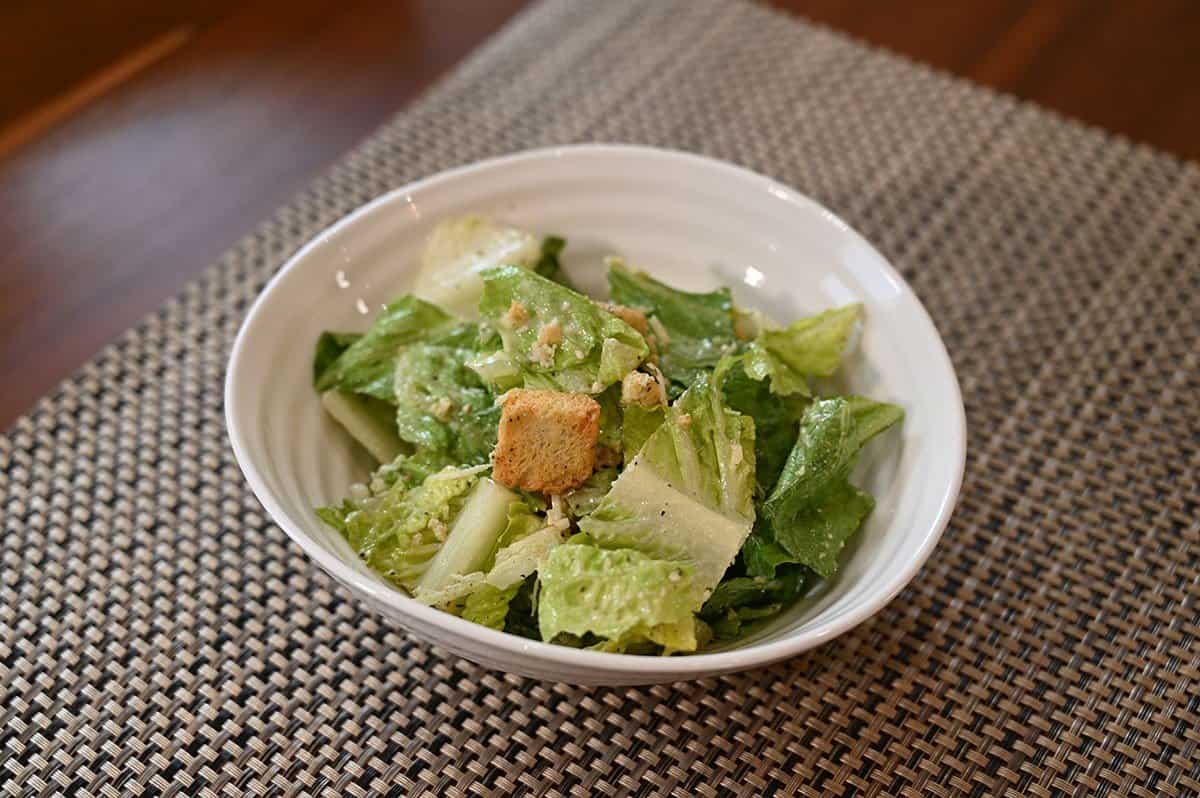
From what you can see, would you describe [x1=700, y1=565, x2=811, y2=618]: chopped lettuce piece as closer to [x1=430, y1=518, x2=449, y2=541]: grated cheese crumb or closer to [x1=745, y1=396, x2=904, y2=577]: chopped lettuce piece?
[x1=745, y1=396, x2=904, y2=577]: chopped lettuce piece

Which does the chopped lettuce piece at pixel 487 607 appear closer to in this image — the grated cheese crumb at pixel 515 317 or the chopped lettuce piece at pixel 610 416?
the chopped lettuce piece at pixel 610 416

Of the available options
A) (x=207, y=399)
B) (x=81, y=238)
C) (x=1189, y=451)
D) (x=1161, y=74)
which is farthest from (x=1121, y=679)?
(x=81, y=238)

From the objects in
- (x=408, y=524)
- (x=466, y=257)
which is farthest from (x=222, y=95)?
(x=408, y=524)

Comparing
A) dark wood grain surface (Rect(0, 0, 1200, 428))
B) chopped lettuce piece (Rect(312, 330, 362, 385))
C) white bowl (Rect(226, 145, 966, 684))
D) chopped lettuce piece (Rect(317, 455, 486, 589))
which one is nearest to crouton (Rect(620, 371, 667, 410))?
chopped lettuce piece (Rect(317, 455, 486, 589))

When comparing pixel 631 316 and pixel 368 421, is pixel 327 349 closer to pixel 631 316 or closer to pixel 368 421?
pixel 368 421

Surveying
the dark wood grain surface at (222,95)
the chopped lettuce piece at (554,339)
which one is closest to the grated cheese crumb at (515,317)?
the chopped lettuce piece at (554,339)

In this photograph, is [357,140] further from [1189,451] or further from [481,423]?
[1189,451]
